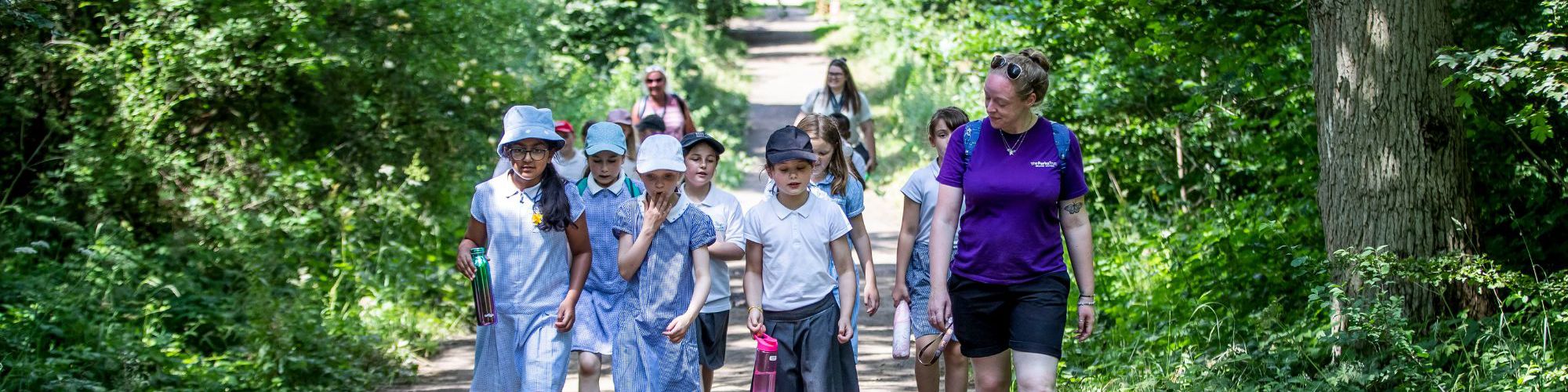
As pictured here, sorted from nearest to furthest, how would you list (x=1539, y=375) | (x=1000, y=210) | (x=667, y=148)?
(x=1000, y=210)
(x=1539, y=375)
(x=667, y=148)

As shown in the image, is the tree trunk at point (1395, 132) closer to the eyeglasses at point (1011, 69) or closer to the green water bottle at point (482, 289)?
the eyeglasses at point (1011, 69)

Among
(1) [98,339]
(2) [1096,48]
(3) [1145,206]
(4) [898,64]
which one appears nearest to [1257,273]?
(2) [1096,48]

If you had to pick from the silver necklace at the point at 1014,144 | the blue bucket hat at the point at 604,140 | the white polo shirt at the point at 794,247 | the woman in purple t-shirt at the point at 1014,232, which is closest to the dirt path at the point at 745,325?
the blue bucket hat at the point at 604,140

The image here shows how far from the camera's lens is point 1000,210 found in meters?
4.66

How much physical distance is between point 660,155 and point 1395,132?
10.2 feet

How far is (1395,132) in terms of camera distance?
5832 mm

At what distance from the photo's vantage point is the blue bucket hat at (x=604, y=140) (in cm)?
589

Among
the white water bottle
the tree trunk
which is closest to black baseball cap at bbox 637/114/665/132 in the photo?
the white water bottle

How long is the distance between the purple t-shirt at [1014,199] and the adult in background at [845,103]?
5.85m

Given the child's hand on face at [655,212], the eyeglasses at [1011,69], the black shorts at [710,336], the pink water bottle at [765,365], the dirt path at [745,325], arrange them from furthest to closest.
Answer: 1. the dirt path at [745,325]
2. the black shorts at [710,336]
3. the child's hand on face at [655,212]
4. the pink water bottle at [765,365]
5. the eyeglasses at [1011,69]

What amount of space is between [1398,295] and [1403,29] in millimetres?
1180

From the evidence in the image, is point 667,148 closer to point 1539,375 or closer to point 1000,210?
point 1000,210

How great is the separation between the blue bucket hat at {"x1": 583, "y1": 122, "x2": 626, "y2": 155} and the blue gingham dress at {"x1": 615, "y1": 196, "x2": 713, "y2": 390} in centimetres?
34

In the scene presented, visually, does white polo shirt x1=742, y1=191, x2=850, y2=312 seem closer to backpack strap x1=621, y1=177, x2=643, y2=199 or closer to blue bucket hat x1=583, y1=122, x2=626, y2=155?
blue bucket hat x1=583, y1=122, x2=626, y2=155
